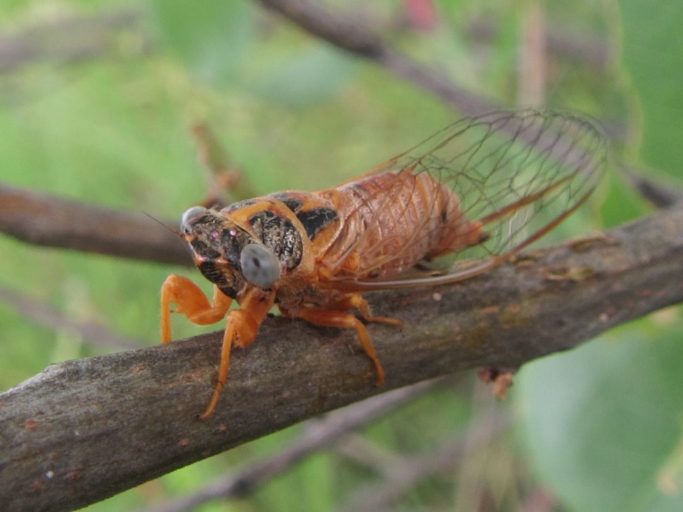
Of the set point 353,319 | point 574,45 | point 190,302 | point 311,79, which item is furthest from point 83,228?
point 574,45

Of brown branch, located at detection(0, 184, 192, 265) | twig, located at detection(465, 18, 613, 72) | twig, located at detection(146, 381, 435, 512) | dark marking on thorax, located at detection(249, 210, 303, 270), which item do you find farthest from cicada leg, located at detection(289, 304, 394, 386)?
twig, located at detection(465, 18, 613, 72)

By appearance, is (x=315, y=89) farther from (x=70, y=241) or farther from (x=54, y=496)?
(x=54, y=496)

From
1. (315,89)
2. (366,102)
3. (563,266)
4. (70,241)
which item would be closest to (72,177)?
(315,89)

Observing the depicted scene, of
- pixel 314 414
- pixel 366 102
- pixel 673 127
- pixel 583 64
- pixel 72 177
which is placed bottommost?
pixel 72 177

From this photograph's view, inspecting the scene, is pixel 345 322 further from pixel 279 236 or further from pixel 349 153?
pixel 349 153

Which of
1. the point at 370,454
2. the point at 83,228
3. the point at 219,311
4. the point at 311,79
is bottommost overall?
the point at 370,454
